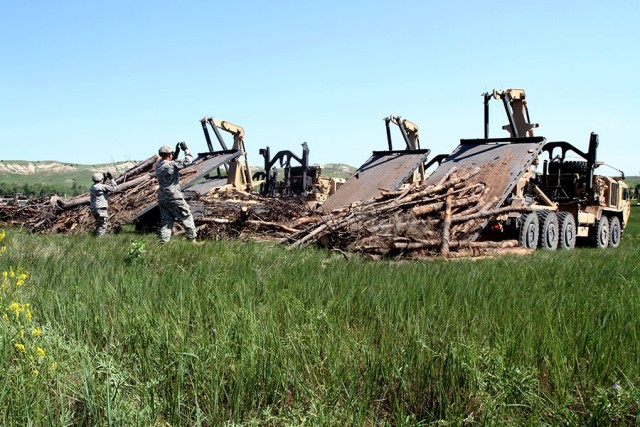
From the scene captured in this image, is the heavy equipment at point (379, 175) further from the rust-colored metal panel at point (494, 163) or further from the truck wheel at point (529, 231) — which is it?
the truck wheel at point (529, 231)

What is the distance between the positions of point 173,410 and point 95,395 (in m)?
0.34

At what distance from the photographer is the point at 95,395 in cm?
241

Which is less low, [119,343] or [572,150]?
[572,150]

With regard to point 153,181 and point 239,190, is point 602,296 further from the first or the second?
point 239,190

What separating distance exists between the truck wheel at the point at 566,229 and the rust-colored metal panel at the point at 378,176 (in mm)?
3612

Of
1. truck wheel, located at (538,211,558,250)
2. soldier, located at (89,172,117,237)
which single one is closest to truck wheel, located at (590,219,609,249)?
truck wheel, located at (538,211,558,250)

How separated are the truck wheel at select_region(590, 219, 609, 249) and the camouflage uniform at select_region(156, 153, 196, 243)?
10.4 metres

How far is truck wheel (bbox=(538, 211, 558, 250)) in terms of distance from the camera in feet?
39.4

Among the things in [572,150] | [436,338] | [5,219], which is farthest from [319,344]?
[5,219]

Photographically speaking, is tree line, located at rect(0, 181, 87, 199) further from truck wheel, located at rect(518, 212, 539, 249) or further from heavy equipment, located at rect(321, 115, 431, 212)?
truck wheel, located at rect(518, 212, 539, 249)

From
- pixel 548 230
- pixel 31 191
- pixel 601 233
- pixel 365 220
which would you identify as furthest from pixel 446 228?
pixel 31 191

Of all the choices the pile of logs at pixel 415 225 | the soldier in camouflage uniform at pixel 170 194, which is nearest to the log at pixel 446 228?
the pile of logs at pixel 415 225

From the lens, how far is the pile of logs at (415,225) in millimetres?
8641

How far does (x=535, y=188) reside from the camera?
12977 mm
